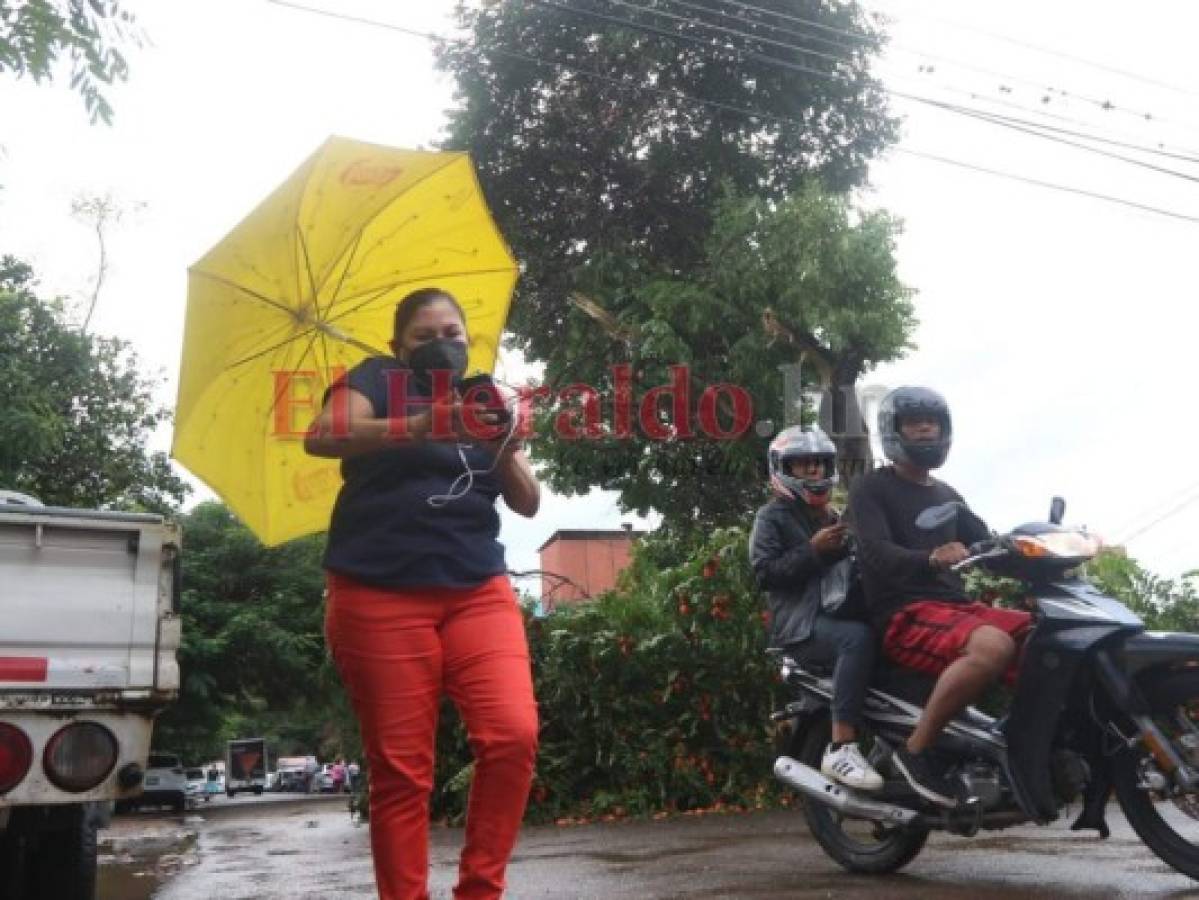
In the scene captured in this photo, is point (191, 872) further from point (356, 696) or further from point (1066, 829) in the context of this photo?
point (356, 696)

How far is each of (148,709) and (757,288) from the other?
16.2 meters

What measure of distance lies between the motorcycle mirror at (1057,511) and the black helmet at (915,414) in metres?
0.46

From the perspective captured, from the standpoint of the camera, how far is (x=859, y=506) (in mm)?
4793


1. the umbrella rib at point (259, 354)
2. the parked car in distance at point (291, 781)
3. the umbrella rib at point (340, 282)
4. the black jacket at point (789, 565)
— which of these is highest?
the umbrella rib at point (340, 282)

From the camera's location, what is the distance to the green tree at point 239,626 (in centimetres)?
3369

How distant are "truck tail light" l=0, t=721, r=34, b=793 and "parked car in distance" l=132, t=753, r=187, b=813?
30405 mm

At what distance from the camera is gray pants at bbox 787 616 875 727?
15.9 feet

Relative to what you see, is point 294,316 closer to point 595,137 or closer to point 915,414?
point 915,414

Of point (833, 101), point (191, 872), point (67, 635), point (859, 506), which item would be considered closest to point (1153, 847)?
point (859, 506)

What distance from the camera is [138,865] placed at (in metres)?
9.07

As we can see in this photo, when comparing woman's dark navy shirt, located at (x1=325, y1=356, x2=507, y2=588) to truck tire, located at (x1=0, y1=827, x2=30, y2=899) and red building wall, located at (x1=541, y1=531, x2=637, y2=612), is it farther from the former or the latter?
red building wall, located at (x1=541, y1=531, x2=637, y2=612)

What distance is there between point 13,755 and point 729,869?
2.89 metres

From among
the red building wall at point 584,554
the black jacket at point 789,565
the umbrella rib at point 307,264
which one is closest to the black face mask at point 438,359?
the umbrella rib at point 307,264

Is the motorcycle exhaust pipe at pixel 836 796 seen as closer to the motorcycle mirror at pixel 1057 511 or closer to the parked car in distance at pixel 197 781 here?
the motorcycle mirror at pixel 1057 511
